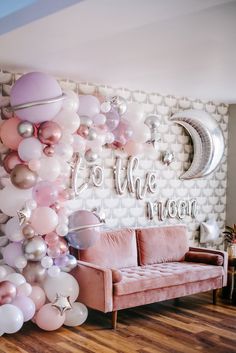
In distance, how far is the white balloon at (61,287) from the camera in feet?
13.9

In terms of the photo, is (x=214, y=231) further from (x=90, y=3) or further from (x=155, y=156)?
(x=90, y=3)

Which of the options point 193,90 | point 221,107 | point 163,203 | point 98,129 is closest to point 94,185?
point 98,129

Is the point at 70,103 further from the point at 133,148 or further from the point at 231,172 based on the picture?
the point at 231,172

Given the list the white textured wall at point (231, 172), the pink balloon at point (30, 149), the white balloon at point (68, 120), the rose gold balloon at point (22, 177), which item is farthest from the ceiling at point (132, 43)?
the white textured wall at point (231, 172)

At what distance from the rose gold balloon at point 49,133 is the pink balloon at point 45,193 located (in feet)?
1.26

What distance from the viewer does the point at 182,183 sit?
6.25 meters

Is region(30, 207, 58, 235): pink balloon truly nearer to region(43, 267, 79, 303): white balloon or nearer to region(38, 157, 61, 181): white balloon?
region(38, 157, 61, 181): white balloon

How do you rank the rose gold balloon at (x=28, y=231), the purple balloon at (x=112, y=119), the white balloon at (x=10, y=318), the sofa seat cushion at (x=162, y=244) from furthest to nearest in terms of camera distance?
the sofa seat cushion at (x=162, y=244) → the purple balloon at (x=112, y=119) → the rose gold balloon at (x=28, y=231) → the white balloon at (x=10, y=318)

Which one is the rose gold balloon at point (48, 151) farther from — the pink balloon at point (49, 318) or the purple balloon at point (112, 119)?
the pink balloon at point (49, 318)

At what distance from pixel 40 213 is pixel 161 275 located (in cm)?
147

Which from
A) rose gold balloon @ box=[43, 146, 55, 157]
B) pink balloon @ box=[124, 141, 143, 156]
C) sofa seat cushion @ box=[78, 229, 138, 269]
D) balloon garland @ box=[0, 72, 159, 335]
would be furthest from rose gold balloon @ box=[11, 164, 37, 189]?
pink balloon @ box=[124, 141, 143, 156]

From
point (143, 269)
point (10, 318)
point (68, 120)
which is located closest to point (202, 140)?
point (143, 269)

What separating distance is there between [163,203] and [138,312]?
5.08ft

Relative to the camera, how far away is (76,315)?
4301mm
